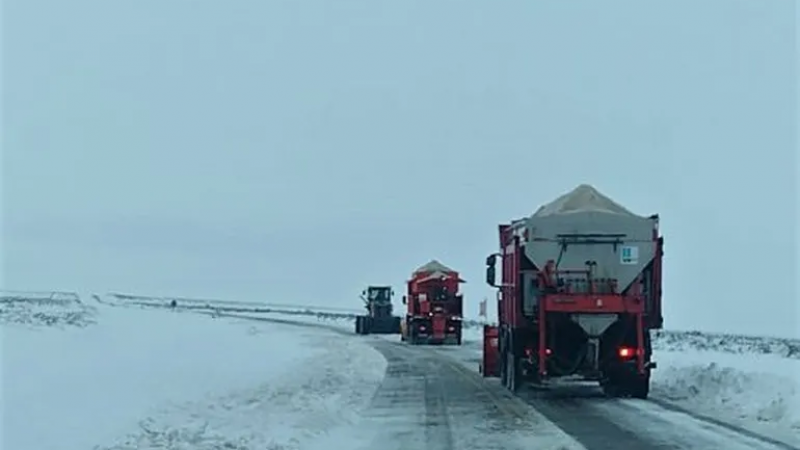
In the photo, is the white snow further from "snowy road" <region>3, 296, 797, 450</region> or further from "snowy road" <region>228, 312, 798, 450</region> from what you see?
"snowy road" <region>228, 312, 798, 450</region>

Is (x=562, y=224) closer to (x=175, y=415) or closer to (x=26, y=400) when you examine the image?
(x=175, y=415)

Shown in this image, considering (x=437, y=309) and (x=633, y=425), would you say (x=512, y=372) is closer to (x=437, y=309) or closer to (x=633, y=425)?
(x=633, y=425)

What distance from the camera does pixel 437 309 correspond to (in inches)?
2212

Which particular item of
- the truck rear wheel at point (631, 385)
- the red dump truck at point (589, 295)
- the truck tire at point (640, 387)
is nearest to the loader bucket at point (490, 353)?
the red dump truck at point (589, 295)

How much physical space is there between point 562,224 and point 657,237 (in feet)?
5.66

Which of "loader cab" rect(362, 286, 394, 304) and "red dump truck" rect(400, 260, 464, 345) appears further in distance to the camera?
"loader cab" rect(362, 286, 394, 304)

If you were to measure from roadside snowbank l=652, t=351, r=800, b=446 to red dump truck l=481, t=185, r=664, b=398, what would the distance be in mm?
1317

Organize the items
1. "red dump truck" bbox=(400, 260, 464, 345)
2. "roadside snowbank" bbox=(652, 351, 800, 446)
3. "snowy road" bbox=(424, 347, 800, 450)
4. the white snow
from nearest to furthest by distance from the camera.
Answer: the white snow, "snowy road" bbox=(424, 347, 800, 450), "roadside snowbank" bbox=(652, 351, 800, 446), "red dump truck" bbox=(400, 260, 464, 345)

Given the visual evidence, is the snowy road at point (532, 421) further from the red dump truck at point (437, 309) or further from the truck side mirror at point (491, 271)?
the red dump truck at point (437, 309)

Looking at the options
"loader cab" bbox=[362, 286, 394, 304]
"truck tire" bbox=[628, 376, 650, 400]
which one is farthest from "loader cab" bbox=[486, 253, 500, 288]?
"loader cab" bbox=[362, 286, 394, 304]

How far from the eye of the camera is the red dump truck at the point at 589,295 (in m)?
23.8

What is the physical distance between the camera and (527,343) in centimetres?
2473

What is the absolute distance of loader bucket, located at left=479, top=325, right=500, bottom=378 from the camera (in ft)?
96.4

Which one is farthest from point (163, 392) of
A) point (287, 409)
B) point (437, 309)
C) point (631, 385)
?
point (437, 309)
